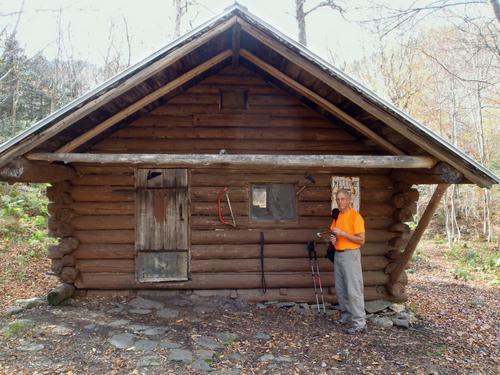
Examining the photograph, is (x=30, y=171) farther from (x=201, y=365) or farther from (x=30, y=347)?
(x=201, y=365)

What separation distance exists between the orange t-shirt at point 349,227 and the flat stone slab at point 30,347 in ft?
14.8

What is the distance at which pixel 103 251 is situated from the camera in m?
7.40

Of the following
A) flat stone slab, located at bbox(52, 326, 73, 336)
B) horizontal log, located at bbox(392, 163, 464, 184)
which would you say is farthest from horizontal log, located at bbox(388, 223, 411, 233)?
flat stone slab, located at bbox(52, 326, 73, 336)

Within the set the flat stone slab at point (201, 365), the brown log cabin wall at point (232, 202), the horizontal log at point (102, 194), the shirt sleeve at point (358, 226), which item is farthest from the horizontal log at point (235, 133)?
the flat stone slab at point (201, 365)

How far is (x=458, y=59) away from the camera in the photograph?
65.4 feet

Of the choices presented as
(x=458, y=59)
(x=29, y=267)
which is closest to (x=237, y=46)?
(x=29, y=267)

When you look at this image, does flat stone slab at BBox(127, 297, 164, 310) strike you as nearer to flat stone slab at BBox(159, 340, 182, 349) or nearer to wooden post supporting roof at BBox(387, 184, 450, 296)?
flat stone slab at BBox(159, 340, 182, 349)

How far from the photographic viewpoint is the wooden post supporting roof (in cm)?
657

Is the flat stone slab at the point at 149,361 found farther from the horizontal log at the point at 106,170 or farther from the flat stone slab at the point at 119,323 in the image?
the horizontal log at the point at 106,170

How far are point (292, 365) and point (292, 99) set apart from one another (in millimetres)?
4830

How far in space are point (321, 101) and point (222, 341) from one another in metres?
4.24

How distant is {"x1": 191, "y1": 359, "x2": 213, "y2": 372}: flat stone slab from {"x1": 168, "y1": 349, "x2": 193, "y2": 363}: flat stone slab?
0.31 ft

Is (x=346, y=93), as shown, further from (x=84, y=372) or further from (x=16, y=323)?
(x=16, y=323)

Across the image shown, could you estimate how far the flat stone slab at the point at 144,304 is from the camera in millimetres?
6904
